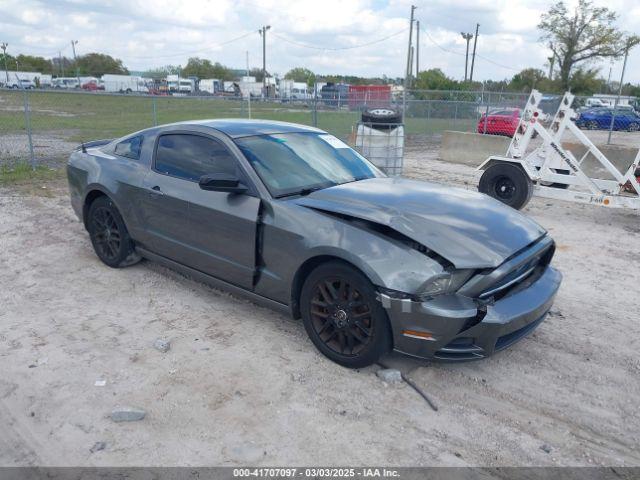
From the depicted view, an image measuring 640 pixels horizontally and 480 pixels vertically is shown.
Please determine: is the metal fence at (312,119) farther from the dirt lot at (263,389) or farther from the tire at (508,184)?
the dirt lot at (263,389)

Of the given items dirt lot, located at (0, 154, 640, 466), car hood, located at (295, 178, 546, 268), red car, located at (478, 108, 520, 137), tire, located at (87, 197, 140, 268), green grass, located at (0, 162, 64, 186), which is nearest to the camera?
dirt lot, located at (0, 154, 640, 466)

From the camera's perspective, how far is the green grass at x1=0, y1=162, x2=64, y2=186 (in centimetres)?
966

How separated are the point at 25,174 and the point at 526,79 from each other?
182 ft

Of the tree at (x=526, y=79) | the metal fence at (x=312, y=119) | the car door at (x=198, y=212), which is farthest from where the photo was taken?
the tree at (x=526, y=79)

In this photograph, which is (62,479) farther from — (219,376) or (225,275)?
(225,275)

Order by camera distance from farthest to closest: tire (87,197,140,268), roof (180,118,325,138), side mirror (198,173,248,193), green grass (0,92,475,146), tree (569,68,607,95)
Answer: tree (569,68,607,95) → green grass (0,92,475,146) → tire (87,197,140,268) → roof (180,118,325,138) → side mirror (198,173,248,193)

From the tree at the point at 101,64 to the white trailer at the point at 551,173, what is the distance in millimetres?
84374

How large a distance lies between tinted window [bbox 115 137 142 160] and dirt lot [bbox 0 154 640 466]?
1.23 meters

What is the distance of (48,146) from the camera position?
14539mm

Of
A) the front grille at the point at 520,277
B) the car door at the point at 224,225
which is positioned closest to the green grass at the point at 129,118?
the car door at the point at 224,225

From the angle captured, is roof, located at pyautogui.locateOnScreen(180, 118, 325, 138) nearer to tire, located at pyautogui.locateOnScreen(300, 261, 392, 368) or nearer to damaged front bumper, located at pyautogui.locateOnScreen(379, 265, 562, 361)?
tire, located at pyautogui.locateOnScreen(300, 261, 392, 368)

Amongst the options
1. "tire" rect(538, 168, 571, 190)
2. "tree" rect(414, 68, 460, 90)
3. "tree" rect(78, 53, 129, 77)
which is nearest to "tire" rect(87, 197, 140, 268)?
"tire" rect(538, 168, 571, 190)

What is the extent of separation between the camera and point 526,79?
2194 inches

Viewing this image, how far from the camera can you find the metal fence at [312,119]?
1477cm
